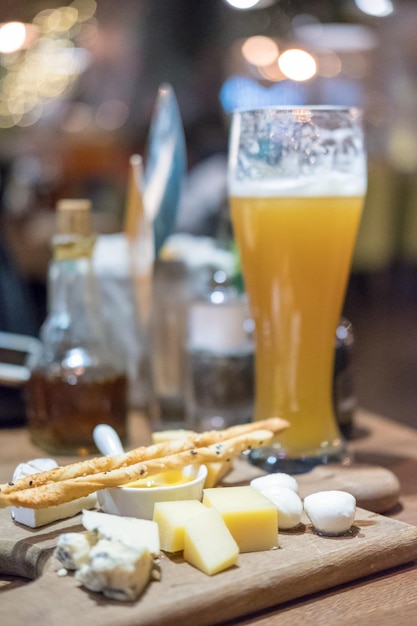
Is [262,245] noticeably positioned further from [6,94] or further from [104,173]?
[104,173]

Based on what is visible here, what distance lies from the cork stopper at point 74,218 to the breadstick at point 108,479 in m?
0.35

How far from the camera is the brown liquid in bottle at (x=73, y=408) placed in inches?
42.2

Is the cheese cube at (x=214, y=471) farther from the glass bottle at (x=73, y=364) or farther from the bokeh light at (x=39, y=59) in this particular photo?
the bokeh light at (x=39, y=59)

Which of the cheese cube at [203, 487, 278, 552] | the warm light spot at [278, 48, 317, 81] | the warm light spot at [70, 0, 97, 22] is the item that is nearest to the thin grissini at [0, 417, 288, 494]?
the cheese cube at [203, 487, 278, 552]

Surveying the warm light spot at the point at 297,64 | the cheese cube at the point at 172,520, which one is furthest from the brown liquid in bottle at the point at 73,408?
the warm light spot at the point at 297,64

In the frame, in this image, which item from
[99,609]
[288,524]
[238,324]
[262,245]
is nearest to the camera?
[99,609]

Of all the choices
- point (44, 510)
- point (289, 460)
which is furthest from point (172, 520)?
point (289, 460)

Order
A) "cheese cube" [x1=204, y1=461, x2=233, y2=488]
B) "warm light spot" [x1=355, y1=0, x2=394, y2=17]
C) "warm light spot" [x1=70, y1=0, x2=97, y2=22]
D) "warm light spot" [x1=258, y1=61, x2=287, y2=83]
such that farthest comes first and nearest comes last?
"warm light spot" [x1=258, y1=61, x2=287, y2=83] → "warm light spot" [x1=355, y1=0, x2=394, y2=17] → "warm light spot" [x1=70, y1=0, x2=97, y2=22] → "cheese cube" [x1=204, y1=461, x2=233, y2=488]

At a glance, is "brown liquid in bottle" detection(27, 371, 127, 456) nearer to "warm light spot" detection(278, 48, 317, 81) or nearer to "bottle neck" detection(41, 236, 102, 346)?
"bottle neck" detection(41, 236, 102, 346)

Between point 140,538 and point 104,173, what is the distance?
4118mm

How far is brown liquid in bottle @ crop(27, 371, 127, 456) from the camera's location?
107 cm

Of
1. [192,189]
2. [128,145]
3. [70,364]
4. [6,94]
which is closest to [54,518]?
[70,364]

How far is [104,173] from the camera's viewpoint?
4660mm

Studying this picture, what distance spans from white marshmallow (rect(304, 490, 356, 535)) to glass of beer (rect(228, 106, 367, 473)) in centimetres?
22
